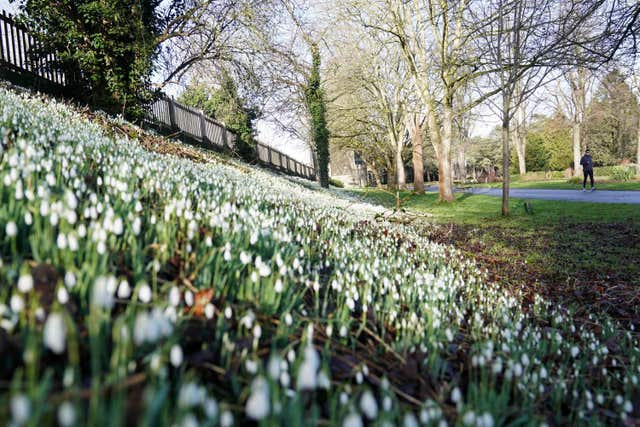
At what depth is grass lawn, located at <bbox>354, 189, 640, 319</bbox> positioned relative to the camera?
463 centimetres

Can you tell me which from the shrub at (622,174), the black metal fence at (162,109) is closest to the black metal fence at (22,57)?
the black metal fence at (162,109)

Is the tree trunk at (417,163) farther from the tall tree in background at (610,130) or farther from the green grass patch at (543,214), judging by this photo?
the tall tree in background at (610,130)

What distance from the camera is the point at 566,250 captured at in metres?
6.93

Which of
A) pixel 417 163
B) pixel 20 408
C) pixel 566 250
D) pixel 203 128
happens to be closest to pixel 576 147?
pixel 417 163

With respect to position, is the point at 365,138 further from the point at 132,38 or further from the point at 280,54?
the point at 132,38

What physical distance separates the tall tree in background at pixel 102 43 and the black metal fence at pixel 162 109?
1.12ft

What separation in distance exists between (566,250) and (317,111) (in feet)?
55.3

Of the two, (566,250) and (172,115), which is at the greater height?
(172,115)

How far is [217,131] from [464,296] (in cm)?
2052

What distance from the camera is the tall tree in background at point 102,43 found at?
432 inches

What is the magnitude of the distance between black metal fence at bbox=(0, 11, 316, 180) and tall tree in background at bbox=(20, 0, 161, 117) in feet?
1.12

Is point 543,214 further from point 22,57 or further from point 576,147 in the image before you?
point 576,147

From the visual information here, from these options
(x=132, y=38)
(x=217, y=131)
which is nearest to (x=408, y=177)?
(x=217, y=131)

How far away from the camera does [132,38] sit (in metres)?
12.1
